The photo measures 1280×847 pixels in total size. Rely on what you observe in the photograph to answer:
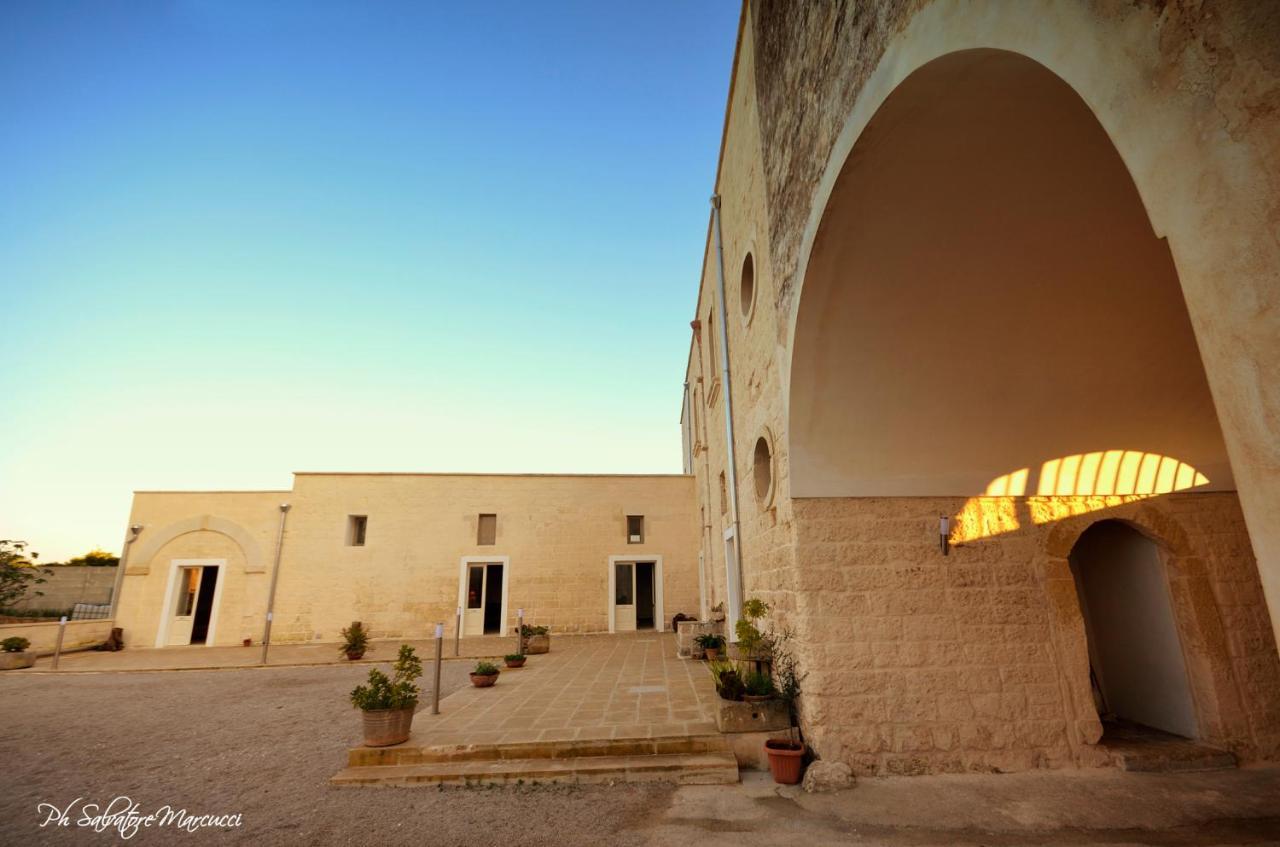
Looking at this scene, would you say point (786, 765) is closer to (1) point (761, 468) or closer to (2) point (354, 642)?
(1) point (761, 468)

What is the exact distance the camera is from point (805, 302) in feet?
14.5

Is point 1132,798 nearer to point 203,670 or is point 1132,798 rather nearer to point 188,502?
point 203,670

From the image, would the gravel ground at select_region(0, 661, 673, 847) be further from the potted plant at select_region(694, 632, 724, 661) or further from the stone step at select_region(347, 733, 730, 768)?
the potted plant at select_region(694, 632, 724, 661)

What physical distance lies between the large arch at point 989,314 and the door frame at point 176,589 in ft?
59.4

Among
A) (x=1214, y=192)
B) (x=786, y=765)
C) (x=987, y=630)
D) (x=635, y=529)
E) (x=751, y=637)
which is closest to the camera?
(x=1214, y=192)

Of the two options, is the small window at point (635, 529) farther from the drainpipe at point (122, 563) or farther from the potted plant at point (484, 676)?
the drainpipe at point (122, 563)

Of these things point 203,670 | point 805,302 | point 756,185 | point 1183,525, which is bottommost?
point 203,670

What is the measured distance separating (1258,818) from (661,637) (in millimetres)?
12112

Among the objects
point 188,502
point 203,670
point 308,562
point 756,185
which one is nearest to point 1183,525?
point 756,185

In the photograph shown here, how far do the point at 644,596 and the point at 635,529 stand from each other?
2.05 meters

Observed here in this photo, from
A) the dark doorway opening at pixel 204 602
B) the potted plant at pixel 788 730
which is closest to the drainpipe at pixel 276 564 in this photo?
the dark doorway opening at pixel 204 602

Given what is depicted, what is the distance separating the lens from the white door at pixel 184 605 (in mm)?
16016

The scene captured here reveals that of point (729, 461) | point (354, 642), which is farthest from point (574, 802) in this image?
point (354, 642)

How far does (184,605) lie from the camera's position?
16.4 metres
